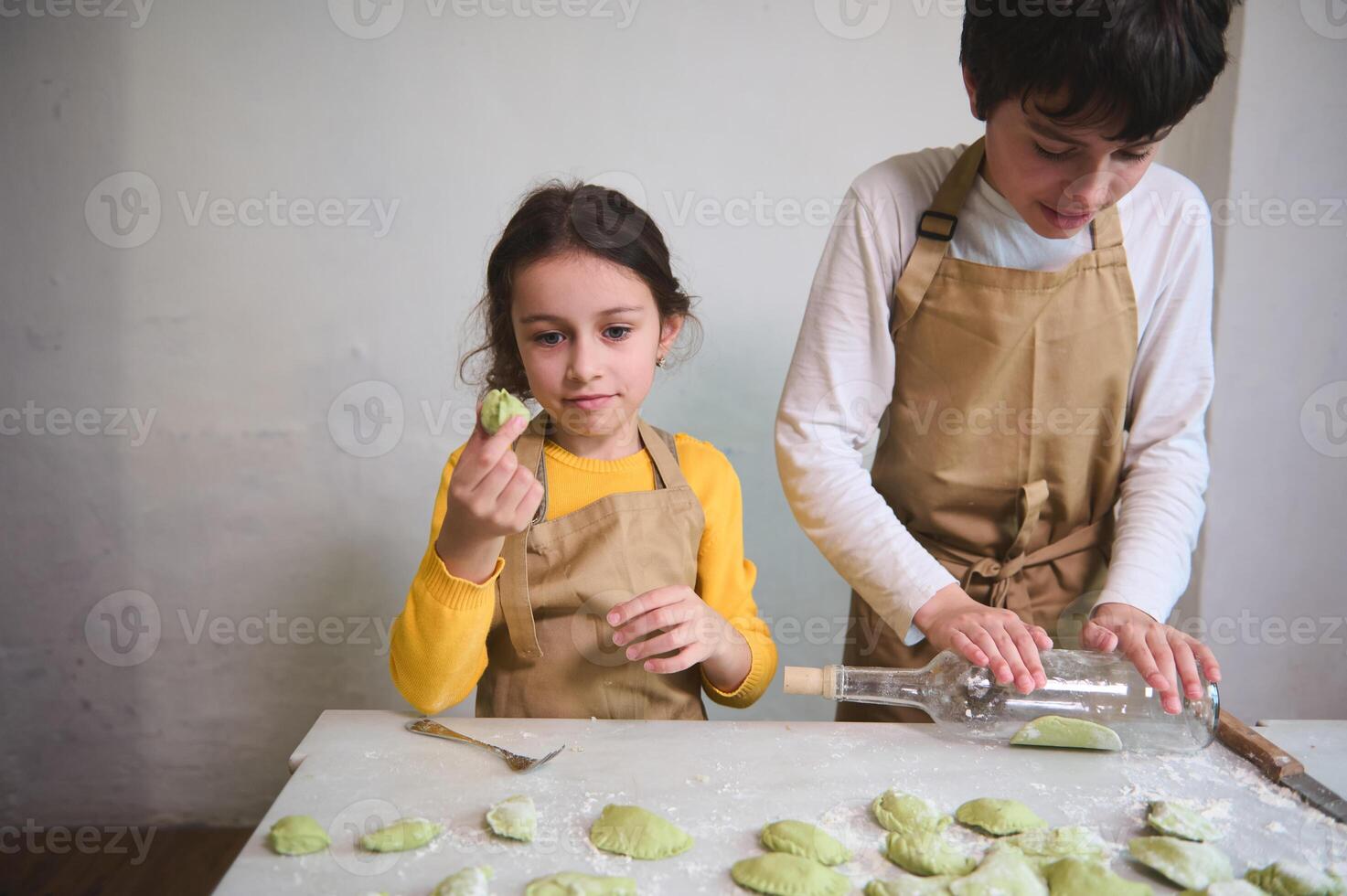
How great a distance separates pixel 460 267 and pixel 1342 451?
177cm

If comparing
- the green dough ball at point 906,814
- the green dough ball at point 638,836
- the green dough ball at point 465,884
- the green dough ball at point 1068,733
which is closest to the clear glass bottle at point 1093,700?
the green dough ball at point 1068,733

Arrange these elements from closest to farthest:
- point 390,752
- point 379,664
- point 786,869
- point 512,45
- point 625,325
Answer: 1. point 786,869
2. point 390,752
3. point 625,325
4. point 512,45
5. point 379,664

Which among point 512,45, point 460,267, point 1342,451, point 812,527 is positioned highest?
point 512,45

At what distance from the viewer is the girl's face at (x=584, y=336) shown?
3.78ft

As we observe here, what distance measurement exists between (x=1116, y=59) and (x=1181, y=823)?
686 mm

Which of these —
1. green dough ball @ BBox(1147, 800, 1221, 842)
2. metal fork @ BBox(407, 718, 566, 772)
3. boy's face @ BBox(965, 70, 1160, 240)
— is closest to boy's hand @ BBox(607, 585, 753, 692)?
metal fork @ BBox(407, 718, 566, 772)

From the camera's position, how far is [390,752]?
37.8 inches

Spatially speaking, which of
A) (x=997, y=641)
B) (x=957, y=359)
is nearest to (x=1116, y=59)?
(x=957, y=359)

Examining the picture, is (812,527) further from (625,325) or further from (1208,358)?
(1208,358)

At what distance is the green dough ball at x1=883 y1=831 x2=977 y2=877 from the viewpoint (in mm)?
749

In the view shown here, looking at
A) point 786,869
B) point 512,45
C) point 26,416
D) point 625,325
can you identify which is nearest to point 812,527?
point 625,325

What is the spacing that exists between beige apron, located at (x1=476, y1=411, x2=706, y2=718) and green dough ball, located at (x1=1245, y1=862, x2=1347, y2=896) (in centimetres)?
65

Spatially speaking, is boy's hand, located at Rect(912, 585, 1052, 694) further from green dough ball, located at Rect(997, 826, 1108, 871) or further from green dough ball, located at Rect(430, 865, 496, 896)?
green dough ball, located at Rect(430, 865, 496, 896)

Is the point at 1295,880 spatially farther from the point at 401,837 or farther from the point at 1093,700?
the point at 401,837
